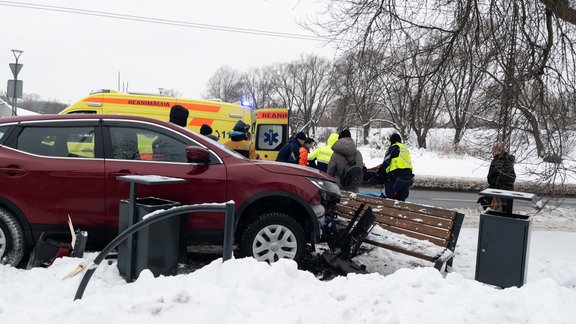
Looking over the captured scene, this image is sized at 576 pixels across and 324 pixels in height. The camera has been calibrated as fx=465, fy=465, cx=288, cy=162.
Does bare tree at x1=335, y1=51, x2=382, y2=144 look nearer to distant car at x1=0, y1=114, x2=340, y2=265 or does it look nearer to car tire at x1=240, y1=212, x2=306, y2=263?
distant car at x1=0, y1=114, x2=340, y2=265

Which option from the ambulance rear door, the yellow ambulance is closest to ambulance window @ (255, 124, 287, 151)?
the ambulance rear door

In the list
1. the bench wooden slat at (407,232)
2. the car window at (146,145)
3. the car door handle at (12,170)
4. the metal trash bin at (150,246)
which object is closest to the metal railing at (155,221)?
the metal trash bin at (150,246)

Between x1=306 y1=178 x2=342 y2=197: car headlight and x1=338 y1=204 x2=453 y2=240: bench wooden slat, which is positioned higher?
x1=306 y1=178 x2=342 y2=197: car headlight

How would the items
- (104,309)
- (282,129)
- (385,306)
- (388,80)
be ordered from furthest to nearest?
(282,129) → (388,80) → (385,306) → (104,309)

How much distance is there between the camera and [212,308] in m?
2.88

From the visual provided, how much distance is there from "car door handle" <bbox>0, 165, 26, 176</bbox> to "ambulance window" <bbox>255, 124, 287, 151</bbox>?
29.6 feet

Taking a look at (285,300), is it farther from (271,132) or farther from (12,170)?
(271,132)

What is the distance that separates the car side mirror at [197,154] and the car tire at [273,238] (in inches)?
34.2

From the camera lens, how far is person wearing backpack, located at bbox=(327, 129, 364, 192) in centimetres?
802

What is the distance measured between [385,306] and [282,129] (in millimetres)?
10818

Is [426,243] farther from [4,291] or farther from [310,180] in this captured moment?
[4,291]

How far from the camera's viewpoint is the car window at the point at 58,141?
4.97m

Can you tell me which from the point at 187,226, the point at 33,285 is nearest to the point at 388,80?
the point at 187,226

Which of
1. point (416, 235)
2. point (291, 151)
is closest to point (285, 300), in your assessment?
point (416, 235)
